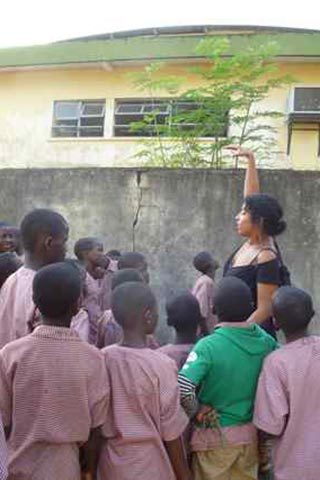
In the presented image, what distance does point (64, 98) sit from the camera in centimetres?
1210

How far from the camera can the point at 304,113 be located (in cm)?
1070

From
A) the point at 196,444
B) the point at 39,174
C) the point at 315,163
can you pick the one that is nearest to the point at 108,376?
the point at 196,444

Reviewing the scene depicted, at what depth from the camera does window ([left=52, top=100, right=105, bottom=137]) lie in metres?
11.8

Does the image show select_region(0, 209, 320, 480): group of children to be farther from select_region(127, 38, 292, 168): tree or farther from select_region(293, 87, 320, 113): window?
select_region(293, 87, 320, 113): window

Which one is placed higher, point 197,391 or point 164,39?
point 164,39

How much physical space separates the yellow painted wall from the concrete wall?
5180mm

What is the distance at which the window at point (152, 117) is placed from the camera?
23.8 ft

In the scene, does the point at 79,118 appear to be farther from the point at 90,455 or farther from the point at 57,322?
the point at 90,455

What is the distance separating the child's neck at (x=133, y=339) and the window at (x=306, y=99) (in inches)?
362

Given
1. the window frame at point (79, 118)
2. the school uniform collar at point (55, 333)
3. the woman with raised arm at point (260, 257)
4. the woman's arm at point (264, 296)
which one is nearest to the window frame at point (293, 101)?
the window frame at point (79, 118)

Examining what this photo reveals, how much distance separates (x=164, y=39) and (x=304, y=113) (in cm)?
282

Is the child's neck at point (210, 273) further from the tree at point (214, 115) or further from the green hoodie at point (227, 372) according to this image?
the green hoodie at point (227, 372)

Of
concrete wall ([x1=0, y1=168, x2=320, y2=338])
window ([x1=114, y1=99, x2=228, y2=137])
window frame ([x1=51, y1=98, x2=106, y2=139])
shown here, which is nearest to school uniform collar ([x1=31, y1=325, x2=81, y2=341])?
concrete wall ([x1=0, y1=168, x2=320, y2=338])

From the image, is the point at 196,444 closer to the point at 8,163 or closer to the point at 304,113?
the point at 304,113
